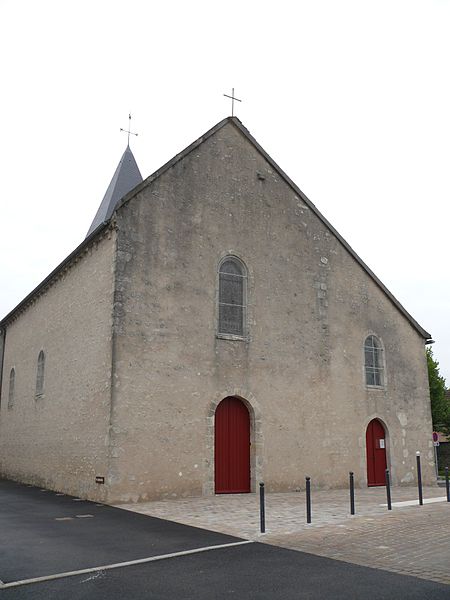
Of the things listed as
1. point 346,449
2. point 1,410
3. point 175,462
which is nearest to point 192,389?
point 175,462

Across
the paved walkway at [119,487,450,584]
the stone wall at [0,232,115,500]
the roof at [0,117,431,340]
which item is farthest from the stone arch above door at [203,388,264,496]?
the roof at [0,117,431,340]

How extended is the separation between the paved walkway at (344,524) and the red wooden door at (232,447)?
501 mm

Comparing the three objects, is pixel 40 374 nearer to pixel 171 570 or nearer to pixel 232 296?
pixel 232 296

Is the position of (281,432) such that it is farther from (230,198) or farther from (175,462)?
(230,198)

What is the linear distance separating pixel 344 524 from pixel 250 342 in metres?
6.26

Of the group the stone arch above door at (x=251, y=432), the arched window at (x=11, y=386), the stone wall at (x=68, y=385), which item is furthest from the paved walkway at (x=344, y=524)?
the arched window at (x=11, y=386)

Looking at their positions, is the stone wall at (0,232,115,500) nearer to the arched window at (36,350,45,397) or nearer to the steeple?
the arched window at (36,350,45,397)

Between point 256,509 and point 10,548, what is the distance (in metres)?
4.89

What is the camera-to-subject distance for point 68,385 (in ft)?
49.5

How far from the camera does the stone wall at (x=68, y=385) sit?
1292 cm

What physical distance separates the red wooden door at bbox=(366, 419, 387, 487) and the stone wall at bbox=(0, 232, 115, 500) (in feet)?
26.3

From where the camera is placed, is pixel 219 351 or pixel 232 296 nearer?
pixel 219 351

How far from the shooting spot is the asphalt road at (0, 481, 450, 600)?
5219 millimetres

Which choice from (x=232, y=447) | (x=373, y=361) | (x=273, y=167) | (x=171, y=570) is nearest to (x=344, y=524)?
(x=171, y=570)
